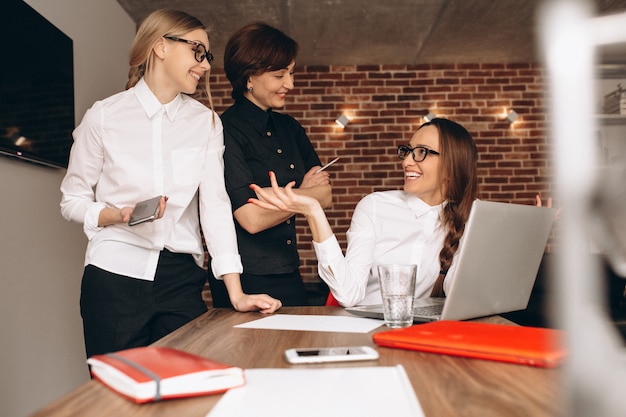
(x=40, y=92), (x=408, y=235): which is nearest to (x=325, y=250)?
(x=408, y=235)

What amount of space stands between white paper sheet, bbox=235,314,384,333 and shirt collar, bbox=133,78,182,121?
0.77 meters

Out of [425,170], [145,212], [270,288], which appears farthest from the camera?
[425,170]

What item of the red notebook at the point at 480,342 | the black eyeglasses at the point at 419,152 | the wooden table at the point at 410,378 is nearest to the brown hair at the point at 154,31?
the black eyeglasses at the point at 419,152

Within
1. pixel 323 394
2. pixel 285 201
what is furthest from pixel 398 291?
pixel 323 394

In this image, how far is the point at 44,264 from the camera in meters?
2.87

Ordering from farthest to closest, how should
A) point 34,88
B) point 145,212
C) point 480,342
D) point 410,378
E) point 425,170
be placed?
1. point 34,88
2. point 425,170
3. point 145,212
4. point 480,342
5. point 410,378

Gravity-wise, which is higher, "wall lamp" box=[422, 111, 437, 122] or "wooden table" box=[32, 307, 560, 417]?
"wall lamp" box=[422, 111, 437, 122]

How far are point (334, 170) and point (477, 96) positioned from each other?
61.0 inches

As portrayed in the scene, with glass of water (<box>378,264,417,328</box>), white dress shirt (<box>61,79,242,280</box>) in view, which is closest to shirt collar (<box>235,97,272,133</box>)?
white dress shirt (<box>61,79,242,280</box>)

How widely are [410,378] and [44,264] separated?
8.52ft

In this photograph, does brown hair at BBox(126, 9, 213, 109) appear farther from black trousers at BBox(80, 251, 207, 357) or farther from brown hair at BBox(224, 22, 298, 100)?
black trousers at BBox(80, 251, 207, 357)

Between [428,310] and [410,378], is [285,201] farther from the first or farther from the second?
[410,378]

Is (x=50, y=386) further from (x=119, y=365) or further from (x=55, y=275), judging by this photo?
(x=119, y=365)

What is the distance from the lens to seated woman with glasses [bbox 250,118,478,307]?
6.11 feet
